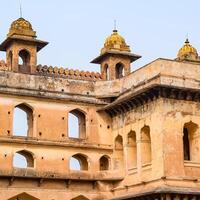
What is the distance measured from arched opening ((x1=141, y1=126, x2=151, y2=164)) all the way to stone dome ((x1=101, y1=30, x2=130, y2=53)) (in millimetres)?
5604

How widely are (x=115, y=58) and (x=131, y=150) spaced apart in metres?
5.19

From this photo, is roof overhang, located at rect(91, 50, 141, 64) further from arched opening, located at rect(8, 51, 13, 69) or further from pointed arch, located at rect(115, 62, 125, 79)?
arched opening, located at rect(8, 51, 13, 69)

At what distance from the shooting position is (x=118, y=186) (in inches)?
939

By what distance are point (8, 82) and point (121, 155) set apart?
19.2 ft

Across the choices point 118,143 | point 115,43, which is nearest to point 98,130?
point 118,143

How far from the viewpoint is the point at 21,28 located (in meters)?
25.1

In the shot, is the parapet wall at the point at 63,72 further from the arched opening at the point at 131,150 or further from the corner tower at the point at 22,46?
the arched opening at the point at 131,150

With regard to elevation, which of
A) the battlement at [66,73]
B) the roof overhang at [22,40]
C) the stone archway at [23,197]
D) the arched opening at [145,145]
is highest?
the roof overhang at [22,40]

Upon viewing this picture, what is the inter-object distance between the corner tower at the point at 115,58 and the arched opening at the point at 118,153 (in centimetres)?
327

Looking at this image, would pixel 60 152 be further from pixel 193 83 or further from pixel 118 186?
pixel 193 83

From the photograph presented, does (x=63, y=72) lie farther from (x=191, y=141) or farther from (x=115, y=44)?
(x=191, y=141)

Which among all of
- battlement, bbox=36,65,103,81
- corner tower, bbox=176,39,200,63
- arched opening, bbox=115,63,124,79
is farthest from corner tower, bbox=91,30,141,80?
corner tower, bbox=176,39,200,63

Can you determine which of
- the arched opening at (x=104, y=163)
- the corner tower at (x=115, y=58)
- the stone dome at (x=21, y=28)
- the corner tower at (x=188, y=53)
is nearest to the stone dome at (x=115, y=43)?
the corner tower at (x=115, y=58)

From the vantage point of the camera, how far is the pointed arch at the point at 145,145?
2273cm
